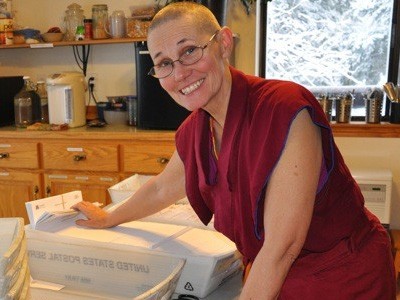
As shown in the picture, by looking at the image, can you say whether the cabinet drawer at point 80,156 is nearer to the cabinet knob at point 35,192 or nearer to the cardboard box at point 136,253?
the cabinet knob at point 35,192

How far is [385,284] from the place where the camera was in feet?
3.29

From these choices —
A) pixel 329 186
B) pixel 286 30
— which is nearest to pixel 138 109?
pixel 286 30

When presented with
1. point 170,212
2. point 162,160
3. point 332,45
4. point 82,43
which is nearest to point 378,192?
point 332,45

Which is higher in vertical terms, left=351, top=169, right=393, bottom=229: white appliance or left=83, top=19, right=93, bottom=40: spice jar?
left=83, top=19, right=93, bottom=40: spice jar

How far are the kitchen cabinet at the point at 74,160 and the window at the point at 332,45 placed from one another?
918mm

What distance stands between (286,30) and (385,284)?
2.19 metres

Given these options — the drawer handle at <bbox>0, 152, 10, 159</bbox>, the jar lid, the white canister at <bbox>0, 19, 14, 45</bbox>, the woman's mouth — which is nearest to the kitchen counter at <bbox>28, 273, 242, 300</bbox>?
the woman's mouth

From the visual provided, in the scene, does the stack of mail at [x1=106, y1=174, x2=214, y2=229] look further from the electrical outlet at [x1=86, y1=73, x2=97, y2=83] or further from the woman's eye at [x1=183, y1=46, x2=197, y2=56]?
the electrical outlet at [x1=86, y1=73, x2=97, y2=83]

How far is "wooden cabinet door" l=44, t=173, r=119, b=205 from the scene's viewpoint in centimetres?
278

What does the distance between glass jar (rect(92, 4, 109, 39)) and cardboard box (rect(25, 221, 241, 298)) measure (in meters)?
2.17

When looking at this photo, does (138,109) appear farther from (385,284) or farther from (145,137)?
(385,284)

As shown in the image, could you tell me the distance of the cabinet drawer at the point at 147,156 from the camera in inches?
105

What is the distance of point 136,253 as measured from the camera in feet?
3.15

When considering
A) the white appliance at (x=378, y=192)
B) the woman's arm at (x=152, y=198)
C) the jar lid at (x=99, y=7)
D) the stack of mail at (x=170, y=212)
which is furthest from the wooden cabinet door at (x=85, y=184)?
the woman's arm at (x=152, y=198)
